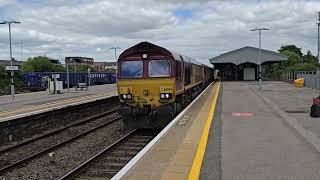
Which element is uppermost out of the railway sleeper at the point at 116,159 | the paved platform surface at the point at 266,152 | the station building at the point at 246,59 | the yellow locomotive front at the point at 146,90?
the station building at the point at 246,59

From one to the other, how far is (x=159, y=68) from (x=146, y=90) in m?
1.03

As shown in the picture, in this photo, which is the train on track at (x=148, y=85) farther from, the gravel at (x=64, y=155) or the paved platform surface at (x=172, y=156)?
the paved platform surface at (x=172, y=156)

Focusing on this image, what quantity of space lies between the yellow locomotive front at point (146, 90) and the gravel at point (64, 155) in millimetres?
1396

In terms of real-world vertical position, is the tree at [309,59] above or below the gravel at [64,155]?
above

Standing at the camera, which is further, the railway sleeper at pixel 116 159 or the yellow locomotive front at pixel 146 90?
the yellow locomotive front at pixel 146 90

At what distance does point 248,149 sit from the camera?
373 inches

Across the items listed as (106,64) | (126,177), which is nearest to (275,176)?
(126,177)

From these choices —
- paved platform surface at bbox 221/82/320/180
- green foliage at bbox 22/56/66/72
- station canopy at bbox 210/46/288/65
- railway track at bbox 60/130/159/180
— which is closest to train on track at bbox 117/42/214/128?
railway track at bbox 60/130/159/180

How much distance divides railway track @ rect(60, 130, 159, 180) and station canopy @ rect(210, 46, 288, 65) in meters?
54.1

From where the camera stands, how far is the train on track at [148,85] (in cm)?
1598

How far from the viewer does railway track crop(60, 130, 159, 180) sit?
34.5 feet

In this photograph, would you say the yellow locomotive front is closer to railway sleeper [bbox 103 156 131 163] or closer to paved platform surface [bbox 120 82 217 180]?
paved platform surface [bbox 120 82 217 180]

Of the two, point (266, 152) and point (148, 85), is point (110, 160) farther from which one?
point (266, 152)

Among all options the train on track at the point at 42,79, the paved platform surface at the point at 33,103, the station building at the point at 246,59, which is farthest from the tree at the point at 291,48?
the paved platform surface at the point at 33,103
